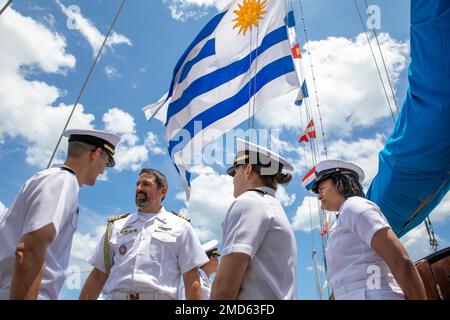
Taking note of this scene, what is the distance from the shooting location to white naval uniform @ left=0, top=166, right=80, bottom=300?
1.64 meters

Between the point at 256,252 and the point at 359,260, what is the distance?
748 mm

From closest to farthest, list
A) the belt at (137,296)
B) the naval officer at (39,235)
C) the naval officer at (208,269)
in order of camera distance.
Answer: the naval officer at (39,235) → the belt at (137,296) → the naval officer at (208,269)

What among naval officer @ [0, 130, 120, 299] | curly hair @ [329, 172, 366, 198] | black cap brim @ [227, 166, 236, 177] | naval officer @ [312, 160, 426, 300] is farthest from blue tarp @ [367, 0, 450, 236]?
naval officer @ [0, 130, 120, 299]

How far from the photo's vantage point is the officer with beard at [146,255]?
2400mm

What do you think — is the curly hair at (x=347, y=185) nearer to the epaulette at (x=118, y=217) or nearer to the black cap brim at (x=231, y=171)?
the black cap brim at (x=231, y=171)

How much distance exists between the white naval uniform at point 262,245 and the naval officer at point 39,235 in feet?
2.60

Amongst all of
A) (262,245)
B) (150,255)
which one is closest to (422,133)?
(262,245)

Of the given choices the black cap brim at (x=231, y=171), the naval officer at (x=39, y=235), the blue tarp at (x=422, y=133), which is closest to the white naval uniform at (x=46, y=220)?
the naval officer at (x=39, y=235)

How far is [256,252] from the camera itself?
162 cm

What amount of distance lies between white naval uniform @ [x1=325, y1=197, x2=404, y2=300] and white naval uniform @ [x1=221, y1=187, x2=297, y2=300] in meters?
0.48

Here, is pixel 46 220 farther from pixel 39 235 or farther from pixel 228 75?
pixel 228 75
